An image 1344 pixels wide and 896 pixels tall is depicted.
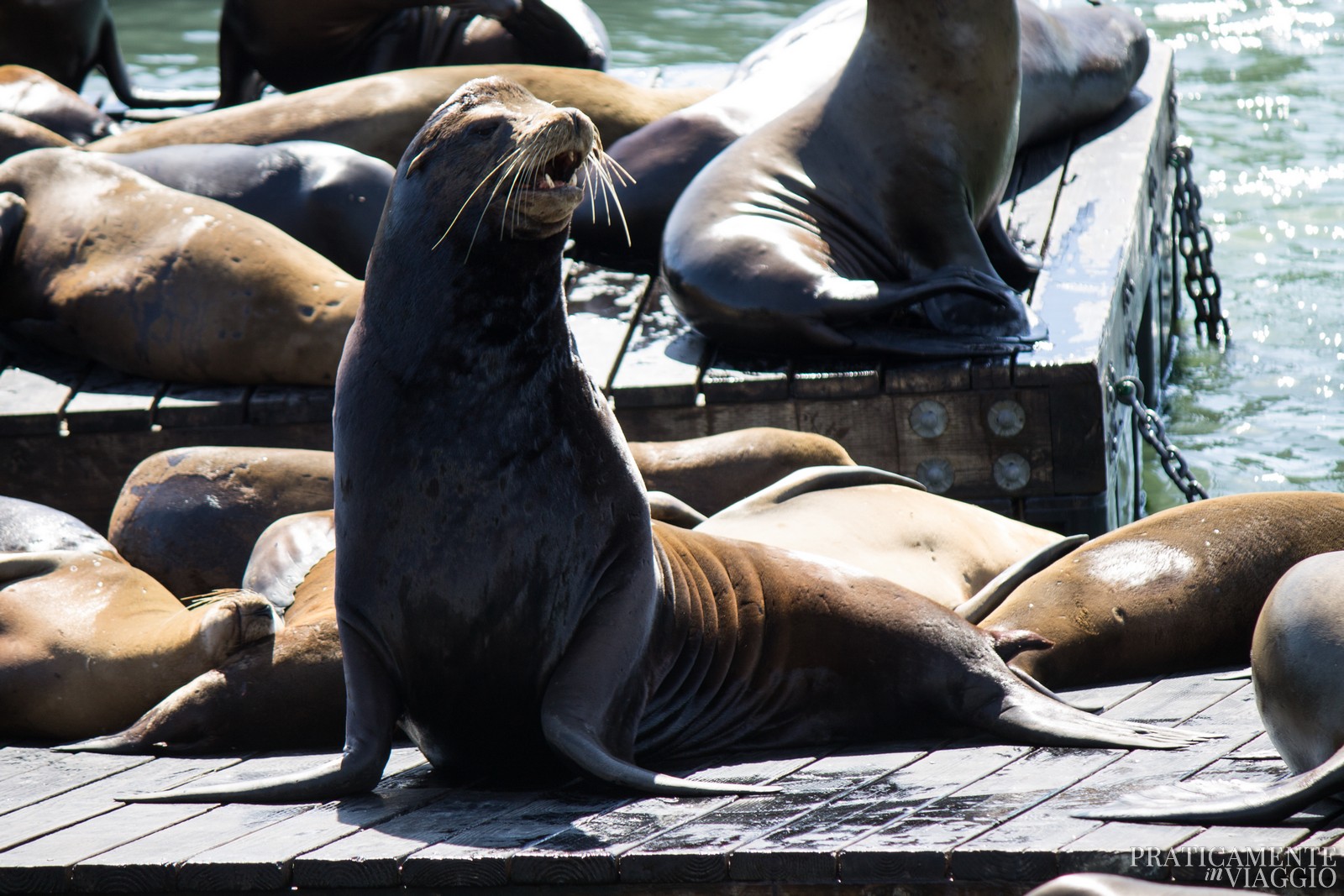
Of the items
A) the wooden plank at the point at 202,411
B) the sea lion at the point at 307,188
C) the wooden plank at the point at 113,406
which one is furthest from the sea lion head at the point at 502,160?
the sea lion at the point at 307,188

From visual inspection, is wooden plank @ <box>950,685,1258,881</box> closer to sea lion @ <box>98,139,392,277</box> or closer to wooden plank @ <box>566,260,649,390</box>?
wooden plank @ <box>566,260,649,390</box>

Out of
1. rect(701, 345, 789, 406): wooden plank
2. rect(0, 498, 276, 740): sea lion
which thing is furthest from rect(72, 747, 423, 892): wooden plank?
rect(701, 345, 789, 406): wooden plank

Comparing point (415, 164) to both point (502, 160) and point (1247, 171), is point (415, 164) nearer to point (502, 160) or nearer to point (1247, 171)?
point (502, 160)

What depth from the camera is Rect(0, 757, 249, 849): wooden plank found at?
2.87 metres

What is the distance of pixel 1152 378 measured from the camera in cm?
780

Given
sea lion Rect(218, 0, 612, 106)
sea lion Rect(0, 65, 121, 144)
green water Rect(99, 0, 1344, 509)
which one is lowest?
green water Rect(99, 0, 1344, 509)

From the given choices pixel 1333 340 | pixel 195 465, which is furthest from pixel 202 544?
pixel 1333 340

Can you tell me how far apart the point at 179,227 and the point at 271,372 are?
1.87 ft

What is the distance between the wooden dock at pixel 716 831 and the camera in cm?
237

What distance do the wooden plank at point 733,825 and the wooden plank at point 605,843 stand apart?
0.05 ft

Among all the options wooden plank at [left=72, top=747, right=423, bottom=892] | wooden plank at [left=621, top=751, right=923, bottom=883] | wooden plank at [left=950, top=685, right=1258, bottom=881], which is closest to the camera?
wooden plank at [left=950, top=685, right=1258, bottom=881]

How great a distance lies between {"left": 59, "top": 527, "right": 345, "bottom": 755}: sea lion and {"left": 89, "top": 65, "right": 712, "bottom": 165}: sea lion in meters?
3.57

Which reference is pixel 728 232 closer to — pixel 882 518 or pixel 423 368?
pixel 882 518

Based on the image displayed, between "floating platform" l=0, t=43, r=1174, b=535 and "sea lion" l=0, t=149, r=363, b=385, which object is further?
"sea lion" l=0, t=149, r=363, b=385
